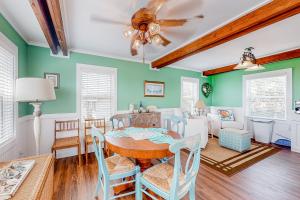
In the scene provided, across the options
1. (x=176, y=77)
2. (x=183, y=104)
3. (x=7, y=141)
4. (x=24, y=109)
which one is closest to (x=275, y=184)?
(x=183, y=104)

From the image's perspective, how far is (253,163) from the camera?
2891 mm

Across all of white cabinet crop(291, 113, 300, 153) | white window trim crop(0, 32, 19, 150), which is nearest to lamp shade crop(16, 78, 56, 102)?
white window trim crop(0, 32, 19, 150)

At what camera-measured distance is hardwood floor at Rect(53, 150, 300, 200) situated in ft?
6.39

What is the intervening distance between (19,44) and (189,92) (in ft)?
16.0

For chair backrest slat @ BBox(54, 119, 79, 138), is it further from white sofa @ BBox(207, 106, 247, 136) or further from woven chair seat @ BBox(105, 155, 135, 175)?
white sofa @ BBox(207, 106, 247, 136)

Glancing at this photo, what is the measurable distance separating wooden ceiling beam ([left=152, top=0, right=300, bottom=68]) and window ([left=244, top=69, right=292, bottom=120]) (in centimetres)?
301

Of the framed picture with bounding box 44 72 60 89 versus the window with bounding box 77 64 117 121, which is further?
the window with bounding box 77 64 117 121

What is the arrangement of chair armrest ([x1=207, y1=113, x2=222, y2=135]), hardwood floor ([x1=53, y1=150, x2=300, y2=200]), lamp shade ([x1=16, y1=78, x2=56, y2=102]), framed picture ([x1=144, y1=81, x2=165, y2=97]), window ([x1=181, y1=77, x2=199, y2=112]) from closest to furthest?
lamp shade ([x1=16, y1=78, x2=56, y2=102]) → hardwood floor ([x1=53, y1=150, x2=300, y2=200]) → framed picture ([x1=144, y1=81, x2=165, y2=97]) → chair armrest ([x1=207, y1=113, x2=222, y2=135]) → window ([x1=181, y1=77, x2=199, y2=112])

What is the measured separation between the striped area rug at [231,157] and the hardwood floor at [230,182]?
0.13m

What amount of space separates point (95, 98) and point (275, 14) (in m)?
3.54

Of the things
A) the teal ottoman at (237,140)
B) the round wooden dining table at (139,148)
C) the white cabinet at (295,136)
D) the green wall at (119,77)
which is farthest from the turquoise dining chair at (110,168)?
the white cabinet at (295,136)

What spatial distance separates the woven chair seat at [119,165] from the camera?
1719 mm

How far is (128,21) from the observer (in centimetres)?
215

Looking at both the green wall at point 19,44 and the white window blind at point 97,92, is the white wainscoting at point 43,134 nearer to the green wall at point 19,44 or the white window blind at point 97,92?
the green wall at point 19,44
